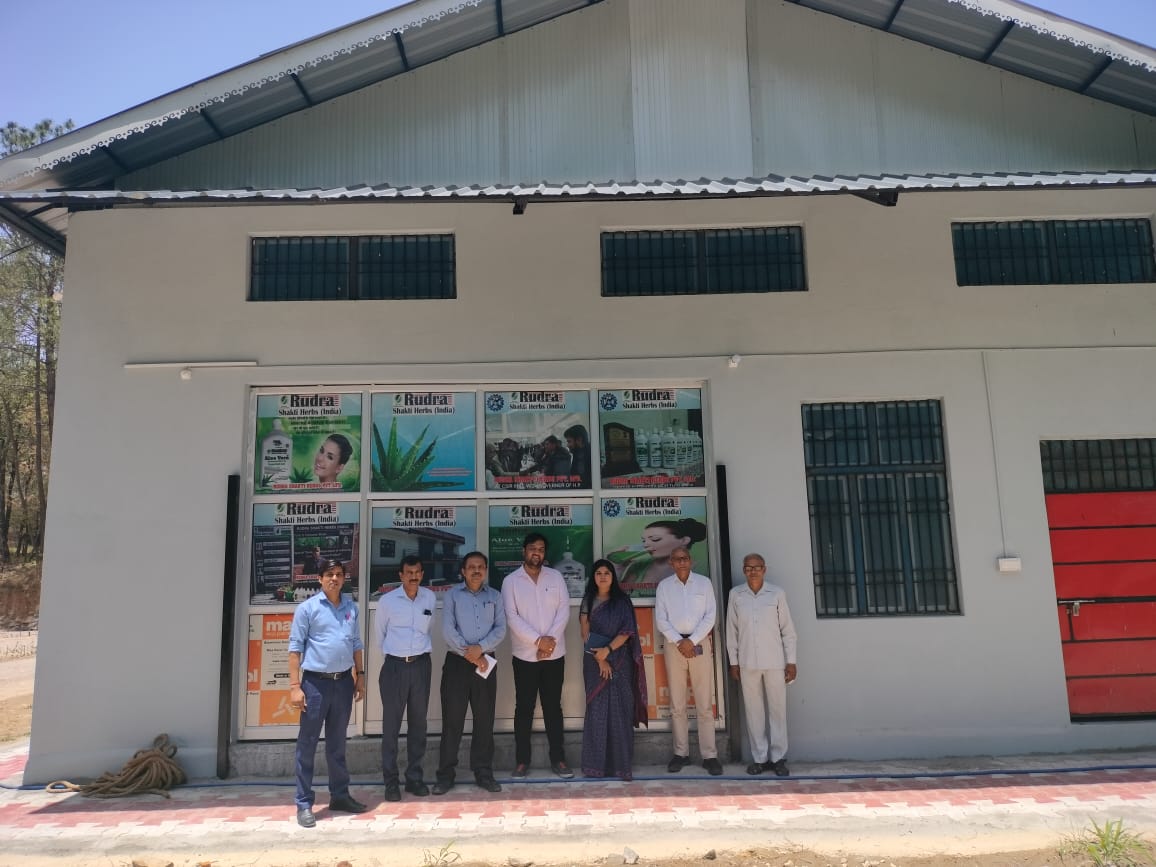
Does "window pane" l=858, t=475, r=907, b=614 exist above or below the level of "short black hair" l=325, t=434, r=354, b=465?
below

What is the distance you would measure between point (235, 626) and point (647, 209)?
17.1 feet

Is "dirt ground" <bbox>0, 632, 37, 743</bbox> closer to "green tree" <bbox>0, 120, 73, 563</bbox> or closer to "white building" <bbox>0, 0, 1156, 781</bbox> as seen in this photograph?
"white building" <bbox>0, 0, 1156, 781</bbox>

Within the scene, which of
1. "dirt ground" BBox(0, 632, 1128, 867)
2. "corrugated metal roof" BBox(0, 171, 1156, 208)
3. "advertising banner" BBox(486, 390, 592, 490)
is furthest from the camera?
"advertising banner" BBox(486, 390, 592, 490)

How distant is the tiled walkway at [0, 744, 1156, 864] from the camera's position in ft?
17.1

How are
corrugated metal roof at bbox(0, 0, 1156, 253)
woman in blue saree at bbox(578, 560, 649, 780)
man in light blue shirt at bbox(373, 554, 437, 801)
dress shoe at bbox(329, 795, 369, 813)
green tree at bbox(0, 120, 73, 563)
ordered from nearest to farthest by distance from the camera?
dress shoe at bbox(329, 795, 369, 813) → man in light blue shirt at bbox(373, 554, 437, 801) → woman in blue saree at bbox(578, 560, 649, 780) → corrugated metal roof at bbox(0, 0, 1156, 253) → green tree at bbox(0, 120, 73, 563)

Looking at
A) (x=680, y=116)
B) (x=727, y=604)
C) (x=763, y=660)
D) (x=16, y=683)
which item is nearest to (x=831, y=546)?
(x=727, y=604)

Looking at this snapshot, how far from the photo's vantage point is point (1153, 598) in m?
7.04

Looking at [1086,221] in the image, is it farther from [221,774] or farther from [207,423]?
[221,774]

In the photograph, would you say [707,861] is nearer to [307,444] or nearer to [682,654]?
[682,654]

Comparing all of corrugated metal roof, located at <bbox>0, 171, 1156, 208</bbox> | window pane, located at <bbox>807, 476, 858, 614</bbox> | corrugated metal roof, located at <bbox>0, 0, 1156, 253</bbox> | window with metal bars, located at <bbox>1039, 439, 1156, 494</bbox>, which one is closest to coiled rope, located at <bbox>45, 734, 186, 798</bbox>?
corrugated metal roof, located at <bbox>0, 171, 1156, 208</bbox>

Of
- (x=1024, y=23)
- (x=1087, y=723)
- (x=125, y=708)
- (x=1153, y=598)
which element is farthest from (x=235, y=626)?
(x=1024, y=23)

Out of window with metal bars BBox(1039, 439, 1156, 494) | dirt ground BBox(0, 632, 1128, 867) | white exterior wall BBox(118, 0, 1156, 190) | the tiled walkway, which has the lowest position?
dirt ground BBox(0, 632, 1128, 867)

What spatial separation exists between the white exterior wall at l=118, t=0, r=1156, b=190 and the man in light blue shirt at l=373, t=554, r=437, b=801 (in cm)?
400

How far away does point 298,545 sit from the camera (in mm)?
6941
